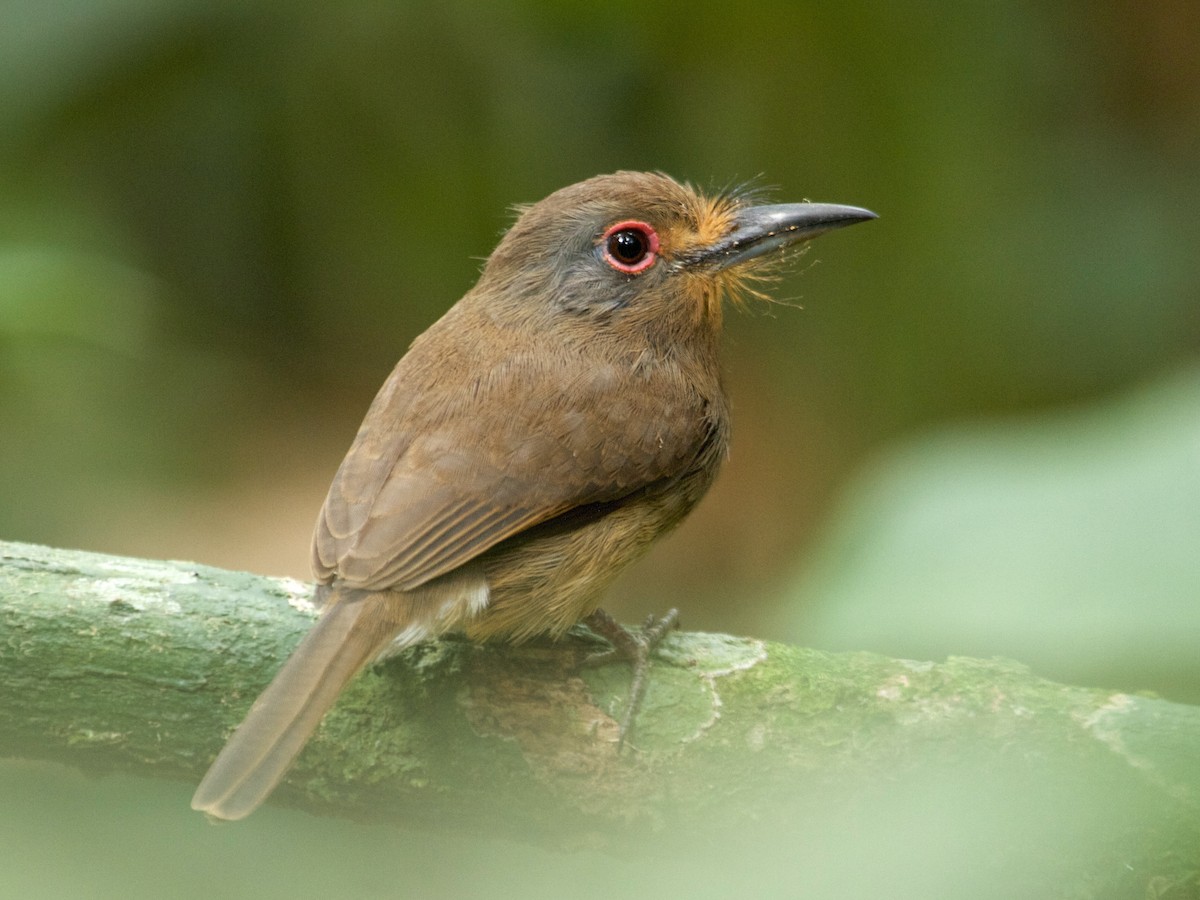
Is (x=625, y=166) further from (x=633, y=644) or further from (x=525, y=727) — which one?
(x=525, y=727)

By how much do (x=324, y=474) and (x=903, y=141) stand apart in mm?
2726

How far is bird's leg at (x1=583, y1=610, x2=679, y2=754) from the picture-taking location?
2.61 meters

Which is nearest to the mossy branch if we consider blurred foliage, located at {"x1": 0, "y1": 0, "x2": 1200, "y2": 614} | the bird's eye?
the bird's eye

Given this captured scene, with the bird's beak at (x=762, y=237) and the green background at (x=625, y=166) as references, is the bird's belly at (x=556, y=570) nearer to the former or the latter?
the bird's beak at (x=762, y=237)

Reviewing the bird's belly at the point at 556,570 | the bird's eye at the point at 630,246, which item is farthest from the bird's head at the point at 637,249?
the bird's belly at the point at 556,570

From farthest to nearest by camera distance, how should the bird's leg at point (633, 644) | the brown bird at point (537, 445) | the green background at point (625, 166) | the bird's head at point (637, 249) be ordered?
the green background at point (625, 166), the bird's head at point (637, 249), the bird's leg at point (633, 644), the brown bird at point (537, 445)

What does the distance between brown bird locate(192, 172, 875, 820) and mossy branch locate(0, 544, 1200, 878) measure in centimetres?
15

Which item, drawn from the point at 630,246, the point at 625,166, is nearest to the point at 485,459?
the point at 630,246

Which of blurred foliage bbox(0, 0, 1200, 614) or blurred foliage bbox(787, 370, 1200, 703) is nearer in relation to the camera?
blurred foliage bbox(787, 370, 1200, 703)

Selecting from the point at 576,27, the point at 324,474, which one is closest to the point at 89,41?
the point at 576,27

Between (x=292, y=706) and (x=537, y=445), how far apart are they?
676mm

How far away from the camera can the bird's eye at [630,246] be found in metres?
3.09

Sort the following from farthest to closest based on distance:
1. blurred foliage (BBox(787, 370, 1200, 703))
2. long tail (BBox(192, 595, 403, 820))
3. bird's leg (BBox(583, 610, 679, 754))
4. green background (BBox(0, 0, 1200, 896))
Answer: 1. green background (BBox(0, 0, 1200, 896))
2. bird's leg (BBox(583, 610, 679, 754))
3. long tail (BBox(192, 595, 403, 820))
4. blurred foliage (BBox(787, 370, 1200, 703))

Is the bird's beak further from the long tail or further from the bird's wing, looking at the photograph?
the long tail
